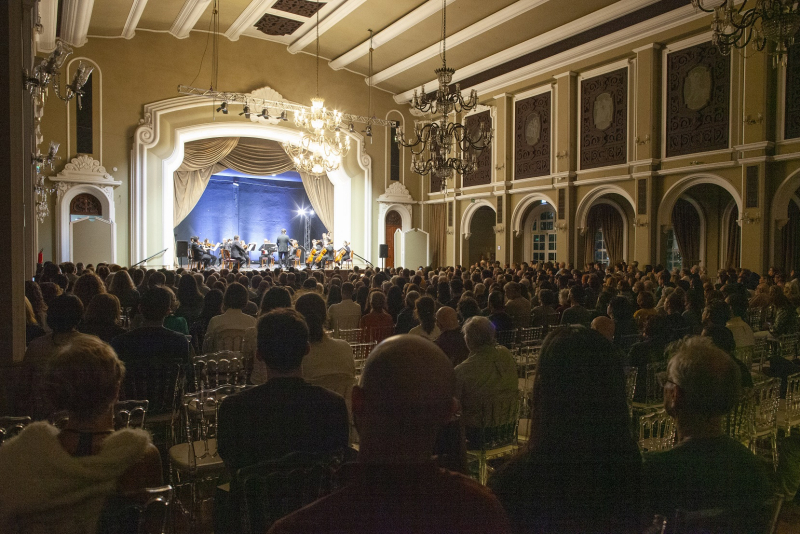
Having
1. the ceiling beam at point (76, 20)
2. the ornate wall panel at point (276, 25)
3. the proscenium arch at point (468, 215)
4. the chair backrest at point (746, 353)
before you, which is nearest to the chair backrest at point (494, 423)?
the chair backrest at point (746, 353)

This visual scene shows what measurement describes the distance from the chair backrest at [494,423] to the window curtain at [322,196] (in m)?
16.8

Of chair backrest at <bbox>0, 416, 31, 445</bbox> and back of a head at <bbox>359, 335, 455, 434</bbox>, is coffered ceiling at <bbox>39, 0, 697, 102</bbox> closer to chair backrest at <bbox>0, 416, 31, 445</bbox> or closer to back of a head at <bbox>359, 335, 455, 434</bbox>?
chair backrest at <bbox>0, 416, 31, 445</bbox>

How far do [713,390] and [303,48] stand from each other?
17.6 m

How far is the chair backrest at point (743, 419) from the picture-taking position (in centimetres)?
292

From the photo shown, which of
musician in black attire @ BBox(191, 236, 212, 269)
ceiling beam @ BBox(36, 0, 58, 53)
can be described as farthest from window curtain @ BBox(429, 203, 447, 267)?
ceiling beam @ BBox(36, 0, 58, 53)

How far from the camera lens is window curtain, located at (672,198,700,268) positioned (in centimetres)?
1464

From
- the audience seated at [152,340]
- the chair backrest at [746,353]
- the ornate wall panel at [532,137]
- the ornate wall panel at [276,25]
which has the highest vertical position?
the ornate wall panel at [276,25]

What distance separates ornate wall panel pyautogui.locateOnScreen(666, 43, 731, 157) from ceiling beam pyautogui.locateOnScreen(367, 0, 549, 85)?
336 cm

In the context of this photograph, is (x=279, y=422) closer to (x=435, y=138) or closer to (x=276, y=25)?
(x=435, y=138)

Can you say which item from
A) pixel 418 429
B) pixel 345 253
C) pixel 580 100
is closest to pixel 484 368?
pixel 418 429

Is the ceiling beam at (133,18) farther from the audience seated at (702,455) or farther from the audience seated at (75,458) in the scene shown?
the audience seated at (702,455)

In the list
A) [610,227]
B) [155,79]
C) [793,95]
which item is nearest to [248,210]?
[155,79]

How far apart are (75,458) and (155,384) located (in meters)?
1.88

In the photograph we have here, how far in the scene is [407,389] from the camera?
3.29ft
